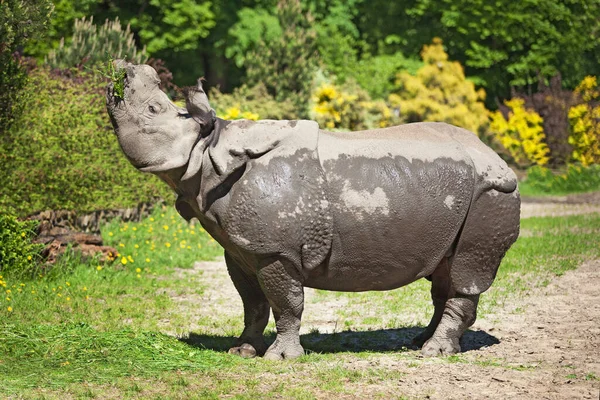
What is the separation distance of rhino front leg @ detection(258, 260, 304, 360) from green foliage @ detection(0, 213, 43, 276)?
3.96 m

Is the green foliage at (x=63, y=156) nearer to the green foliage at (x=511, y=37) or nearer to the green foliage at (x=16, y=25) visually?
the green foliage at (x=16, y=25)

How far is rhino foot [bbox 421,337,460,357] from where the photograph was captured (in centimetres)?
720

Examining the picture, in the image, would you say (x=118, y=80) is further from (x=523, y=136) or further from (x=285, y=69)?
→ (x=523, y=136)

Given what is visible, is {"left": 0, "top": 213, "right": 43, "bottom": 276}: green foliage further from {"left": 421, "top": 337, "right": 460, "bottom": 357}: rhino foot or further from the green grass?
{"left": 421, "top": 337, "right": 460, "bottom": 357}: rhino foot

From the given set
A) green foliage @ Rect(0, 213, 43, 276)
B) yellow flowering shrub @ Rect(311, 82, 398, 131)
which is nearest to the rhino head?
green foliage @ Rect(0, 213, 43, 276)

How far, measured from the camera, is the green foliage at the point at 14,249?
32.4 ft

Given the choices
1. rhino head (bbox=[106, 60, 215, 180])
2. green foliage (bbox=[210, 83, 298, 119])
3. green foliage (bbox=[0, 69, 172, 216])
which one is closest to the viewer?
rhino head (bbox=[106, 60, 215, 180])

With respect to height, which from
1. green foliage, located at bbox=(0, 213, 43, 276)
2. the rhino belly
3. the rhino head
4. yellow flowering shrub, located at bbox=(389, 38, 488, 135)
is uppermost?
the rhino head

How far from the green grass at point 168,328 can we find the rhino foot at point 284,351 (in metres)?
0.10

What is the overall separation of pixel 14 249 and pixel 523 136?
16.7 m

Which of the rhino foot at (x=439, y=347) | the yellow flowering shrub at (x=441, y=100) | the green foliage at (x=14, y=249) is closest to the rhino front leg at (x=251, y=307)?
the rhino foot at (x=439, y=347)

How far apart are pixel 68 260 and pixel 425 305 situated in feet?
13.1

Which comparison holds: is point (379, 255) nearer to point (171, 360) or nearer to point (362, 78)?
point (171, 360)

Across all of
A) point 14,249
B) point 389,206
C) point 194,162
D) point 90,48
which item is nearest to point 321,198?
point 389,206
